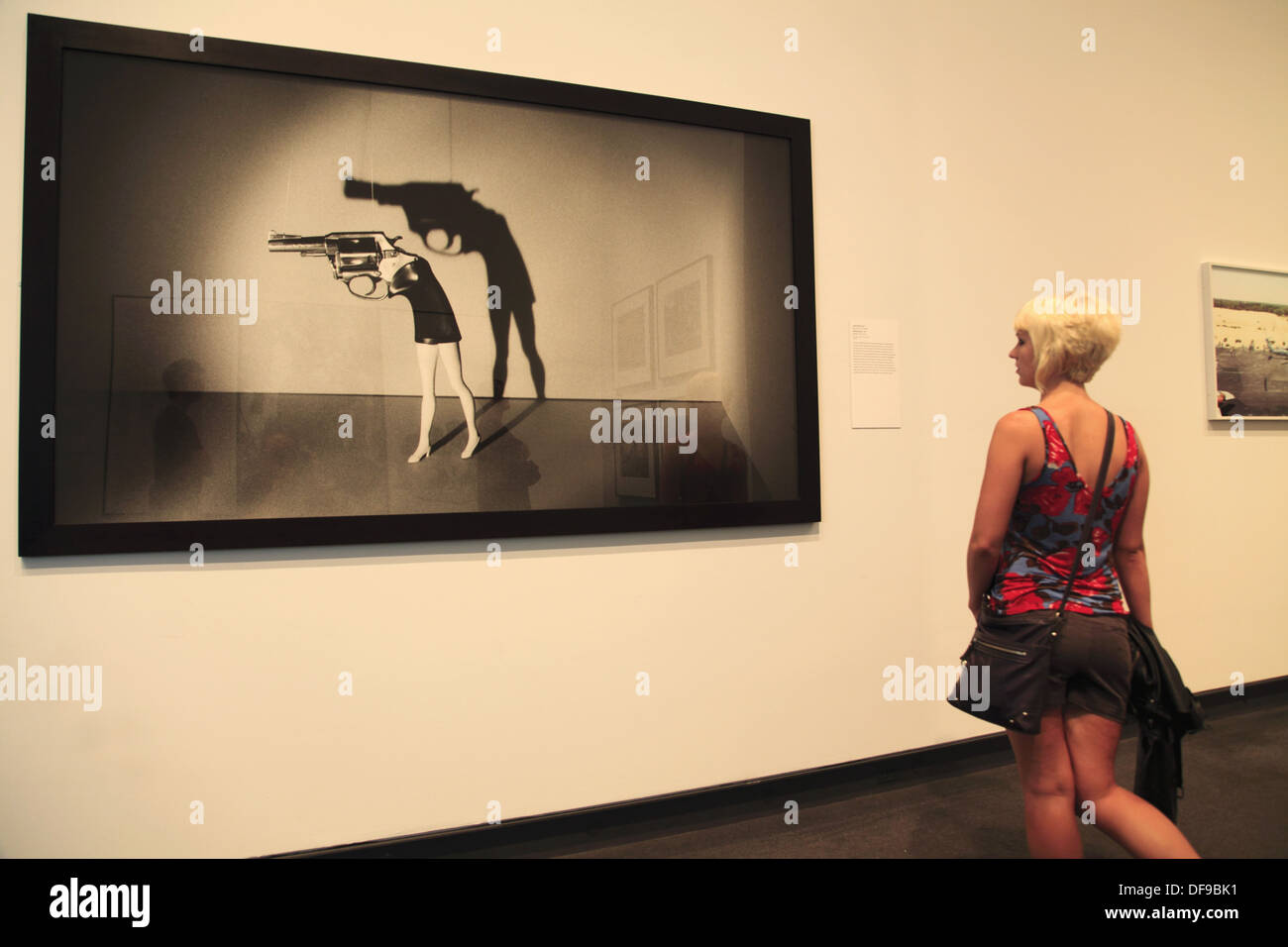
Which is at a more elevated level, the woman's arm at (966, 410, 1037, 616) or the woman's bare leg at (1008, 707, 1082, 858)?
the woman's arm at (966, 410, 1037, 616)

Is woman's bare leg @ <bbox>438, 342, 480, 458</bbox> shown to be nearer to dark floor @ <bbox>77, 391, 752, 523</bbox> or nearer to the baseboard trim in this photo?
dark floor @ <bbox>77, 391, 752, 523</bbox>

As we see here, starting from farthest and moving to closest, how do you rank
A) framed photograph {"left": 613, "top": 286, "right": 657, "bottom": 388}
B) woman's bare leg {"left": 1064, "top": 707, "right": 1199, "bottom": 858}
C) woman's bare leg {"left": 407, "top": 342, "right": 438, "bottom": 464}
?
framed photograph {"left": 613, "top": 286, "right": 657, "bottom": 388} → woman's bare leg {"left": 407, "top": 342, "right": 438, "bottom": 464} → woman's bare leg {"left": 1064, "top": 707, "right": 1199, "bottom": 858}

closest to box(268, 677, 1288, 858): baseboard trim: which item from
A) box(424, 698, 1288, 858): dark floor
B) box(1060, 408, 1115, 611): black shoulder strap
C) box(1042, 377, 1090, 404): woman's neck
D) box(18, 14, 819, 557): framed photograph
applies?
box(424, 698, 1288, 858): dark floor

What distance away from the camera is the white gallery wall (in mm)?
1981

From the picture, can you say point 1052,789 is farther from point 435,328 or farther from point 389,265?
point 389,265

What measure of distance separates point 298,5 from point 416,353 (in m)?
1.08

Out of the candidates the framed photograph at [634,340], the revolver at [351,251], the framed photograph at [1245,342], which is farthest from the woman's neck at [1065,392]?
the framed photograph at [1245,342]

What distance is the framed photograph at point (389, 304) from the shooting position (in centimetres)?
193

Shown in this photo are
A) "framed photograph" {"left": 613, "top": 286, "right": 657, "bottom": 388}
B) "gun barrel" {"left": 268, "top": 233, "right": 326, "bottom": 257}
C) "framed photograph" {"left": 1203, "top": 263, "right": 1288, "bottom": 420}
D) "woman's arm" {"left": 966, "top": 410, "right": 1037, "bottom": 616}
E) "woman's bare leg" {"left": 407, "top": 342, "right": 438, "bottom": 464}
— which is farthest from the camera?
"framed photograph" {"left": 1203, "top": 263, "right": 1288, "bottom": 420}

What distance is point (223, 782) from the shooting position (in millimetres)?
2025

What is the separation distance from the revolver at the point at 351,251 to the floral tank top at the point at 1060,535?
1.80m

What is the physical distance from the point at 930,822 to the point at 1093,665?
1210 mm
